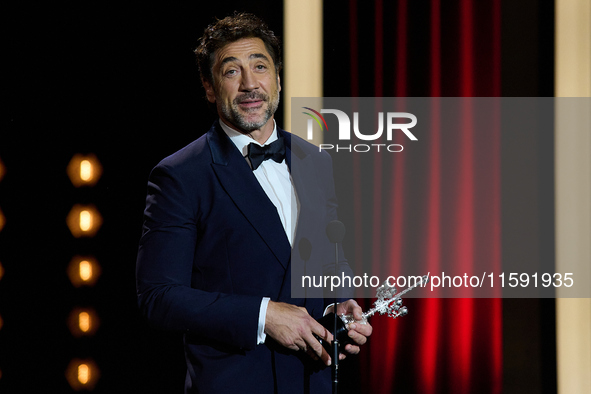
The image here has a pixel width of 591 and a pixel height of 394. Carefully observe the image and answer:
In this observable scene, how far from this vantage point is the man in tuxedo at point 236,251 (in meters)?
1.31

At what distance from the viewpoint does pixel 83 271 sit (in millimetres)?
2729

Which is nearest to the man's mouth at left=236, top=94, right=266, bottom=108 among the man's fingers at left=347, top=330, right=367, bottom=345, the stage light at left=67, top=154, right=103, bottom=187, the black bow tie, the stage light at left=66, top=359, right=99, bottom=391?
the black bow tie

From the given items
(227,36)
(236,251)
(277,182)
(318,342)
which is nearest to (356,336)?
(318,342)

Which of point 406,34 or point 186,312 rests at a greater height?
point 406,34

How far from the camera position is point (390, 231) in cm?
273

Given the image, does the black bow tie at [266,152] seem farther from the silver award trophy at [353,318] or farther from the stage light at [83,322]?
the stage light at [83,322]

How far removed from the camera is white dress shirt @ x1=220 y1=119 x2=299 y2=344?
5.26 ft

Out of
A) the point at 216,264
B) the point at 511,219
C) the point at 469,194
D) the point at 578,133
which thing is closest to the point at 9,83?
the point at 216,264

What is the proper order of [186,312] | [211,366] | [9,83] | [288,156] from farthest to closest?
1. [9,83]
2. [288,156]
3. [211,366]
4. [186,312]

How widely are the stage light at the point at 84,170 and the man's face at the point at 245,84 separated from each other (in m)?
1.30

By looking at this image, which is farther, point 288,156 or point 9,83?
point 9,83

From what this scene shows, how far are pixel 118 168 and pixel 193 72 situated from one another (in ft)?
2.01

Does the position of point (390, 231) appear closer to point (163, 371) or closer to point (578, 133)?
point (578, 133)

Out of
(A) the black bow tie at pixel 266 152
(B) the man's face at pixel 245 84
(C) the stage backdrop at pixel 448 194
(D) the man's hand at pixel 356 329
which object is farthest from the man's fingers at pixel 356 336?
(C) the stage backdrop at pixel 448 194
